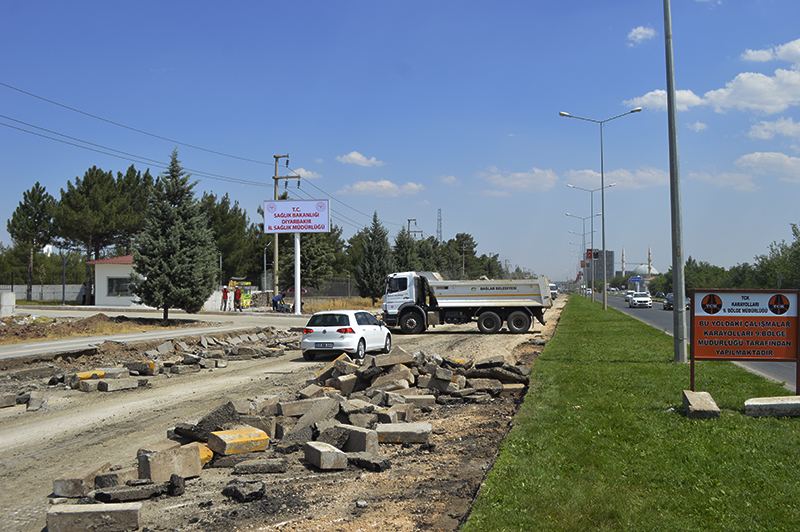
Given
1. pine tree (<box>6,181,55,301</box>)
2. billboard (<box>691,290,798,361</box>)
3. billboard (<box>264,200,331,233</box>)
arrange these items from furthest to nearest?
pine tree (<box>6,181,55,301</box>), billboard (<box>264,200,331,233</box>), billboard (<box>691,290,798,361</box>)

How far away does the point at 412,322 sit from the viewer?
25.8 meters

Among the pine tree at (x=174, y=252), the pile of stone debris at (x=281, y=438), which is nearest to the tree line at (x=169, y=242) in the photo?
the pine tree at (x=174, y=252)

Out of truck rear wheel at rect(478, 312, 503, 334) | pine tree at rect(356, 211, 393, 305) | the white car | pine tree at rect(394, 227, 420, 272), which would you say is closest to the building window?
pine tree at rect(356, 211, 393, 305)

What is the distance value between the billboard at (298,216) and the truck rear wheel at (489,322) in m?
18.6

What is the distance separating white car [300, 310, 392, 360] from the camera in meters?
16.6

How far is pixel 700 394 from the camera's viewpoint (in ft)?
25.8

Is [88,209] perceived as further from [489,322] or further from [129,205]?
[489,322]

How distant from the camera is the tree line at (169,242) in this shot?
27475 mm

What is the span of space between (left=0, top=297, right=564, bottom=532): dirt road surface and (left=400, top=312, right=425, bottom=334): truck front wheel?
1421 centimetres

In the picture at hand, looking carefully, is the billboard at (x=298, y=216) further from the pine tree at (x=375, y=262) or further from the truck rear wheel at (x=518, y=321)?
the truck rear wheel at (x=518, y=321)

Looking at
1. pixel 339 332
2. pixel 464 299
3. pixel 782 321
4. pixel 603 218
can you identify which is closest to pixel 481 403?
pixel 782 321

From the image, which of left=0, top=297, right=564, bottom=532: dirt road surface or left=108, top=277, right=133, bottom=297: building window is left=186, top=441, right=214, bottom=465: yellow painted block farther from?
left=108, top=277, right=133, bottom=297: building window

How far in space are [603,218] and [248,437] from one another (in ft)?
144

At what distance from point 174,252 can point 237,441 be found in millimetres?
23258
